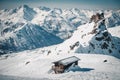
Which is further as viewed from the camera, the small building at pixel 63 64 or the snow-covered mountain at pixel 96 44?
the snow-covered mountain at pixel 96 44

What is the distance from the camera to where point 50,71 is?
84.4 meters

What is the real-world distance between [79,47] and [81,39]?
55.1 ft

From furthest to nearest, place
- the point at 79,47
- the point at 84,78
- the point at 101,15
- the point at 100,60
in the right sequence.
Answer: the point at 101,15, the point at 79,47, the point at 100,60, the point at 84,78

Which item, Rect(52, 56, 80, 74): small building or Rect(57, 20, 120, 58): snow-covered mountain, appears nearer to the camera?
Rect(52, 56, 80, 74): small building

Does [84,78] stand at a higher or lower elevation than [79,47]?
lower

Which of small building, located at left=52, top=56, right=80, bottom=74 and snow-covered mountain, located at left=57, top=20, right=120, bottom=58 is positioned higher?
snow-covered mountain, located at left=57, top=20, right=120, bottom=58

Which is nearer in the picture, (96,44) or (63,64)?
(63,64)

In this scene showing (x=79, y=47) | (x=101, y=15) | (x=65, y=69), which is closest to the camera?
(x=65, y=69)

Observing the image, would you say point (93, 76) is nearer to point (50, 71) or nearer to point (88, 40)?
point (50, 71)

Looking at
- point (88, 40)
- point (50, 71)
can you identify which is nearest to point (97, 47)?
point (88, 40)

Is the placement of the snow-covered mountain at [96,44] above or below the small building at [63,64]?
above

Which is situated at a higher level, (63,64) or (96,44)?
(96,44)

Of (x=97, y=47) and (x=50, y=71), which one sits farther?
(x=97, y=47)

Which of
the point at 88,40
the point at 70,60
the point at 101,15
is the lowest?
the point at 70,60
